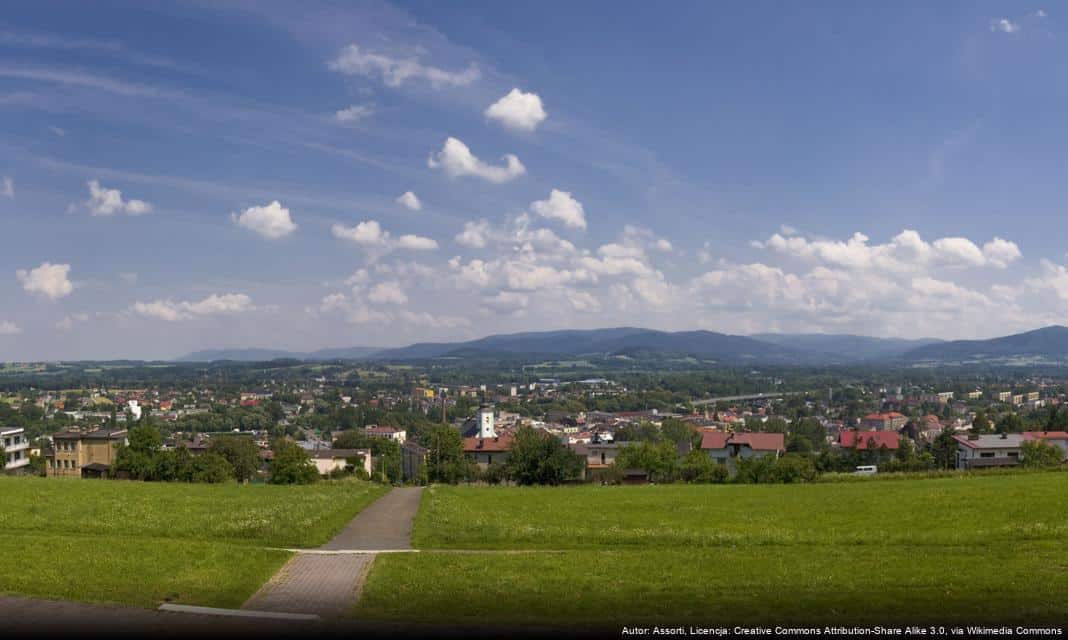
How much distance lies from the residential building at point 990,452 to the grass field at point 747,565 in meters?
62.6

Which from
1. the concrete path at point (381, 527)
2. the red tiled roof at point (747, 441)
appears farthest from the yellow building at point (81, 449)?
the red tiled roof at point (747, 441)

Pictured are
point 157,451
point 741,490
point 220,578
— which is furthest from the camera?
point 157,451

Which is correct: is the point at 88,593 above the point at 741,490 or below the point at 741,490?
above

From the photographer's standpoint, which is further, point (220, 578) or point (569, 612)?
point (220, 578)

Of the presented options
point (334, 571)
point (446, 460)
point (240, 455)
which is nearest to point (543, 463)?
point (446, 460)

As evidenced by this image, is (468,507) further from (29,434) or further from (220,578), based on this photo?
(29,434)

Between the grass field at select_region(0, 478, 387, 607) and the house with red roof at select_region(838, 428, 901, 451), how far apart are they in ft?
245

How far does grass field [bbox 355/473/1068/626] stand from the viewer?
47.0ft

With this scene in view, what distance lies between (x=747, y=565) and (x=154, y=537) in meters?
16.2

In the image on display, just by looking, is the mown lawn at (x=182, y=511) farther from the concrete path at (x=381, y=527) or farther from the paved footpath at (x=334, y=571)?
the paved footpath at (x=334, y=571)

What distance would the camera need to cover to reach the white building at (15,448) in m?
97.3

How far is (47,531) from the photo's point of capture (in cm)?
2484

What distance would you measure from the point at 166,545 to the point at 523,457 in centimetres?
3494

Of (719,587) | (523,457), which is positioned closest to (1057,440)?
(523,457)
